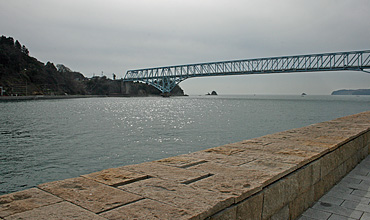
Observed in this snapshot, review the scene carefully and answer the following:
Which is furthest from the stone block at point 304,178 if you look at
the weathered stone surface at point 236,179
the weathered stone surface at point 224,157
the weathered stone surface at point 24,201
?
the weathered stone surface at point 24,201

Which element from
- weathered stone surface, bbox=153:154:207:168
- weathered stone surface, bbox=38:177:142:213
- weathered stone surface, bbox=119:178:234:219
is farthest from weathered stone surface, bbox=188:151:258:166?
weathered stone surface, bbox=38:177:142:213

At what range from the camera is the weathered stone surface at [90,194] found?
2.03m

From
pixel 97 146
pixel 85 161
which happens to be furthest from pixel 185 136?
pixel 85 161

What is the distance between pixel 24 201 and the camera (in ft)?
6.82

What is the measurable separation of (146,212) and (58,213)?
0.55 metres

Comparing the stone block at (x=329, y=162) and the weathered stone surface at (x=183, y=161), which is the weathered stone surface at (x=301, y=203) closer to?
the stone block at (x=329, y=162)

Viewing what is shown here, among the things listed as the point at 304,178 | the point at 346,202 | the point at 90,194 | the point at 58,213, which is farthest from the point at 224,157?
the point at 58,213

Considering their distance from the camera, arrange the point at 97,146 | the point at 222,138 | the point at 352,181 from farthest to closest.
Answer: the point at 222,138, the point at 97,146, the point at 352,181

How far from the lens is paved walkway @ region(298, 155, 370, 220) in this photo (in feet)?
10.1

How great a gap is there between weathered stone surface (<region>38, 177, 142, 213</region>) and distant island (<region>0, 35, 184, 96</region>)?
80.8 meters

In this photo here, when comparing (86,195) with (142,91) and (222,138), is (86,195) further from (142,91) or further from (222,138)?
(142,91)

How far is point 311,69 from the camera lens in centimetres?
7369

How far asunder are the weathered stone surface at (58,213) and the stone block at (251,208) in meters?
1.01

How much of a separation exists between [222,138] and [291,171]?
12232 mm
